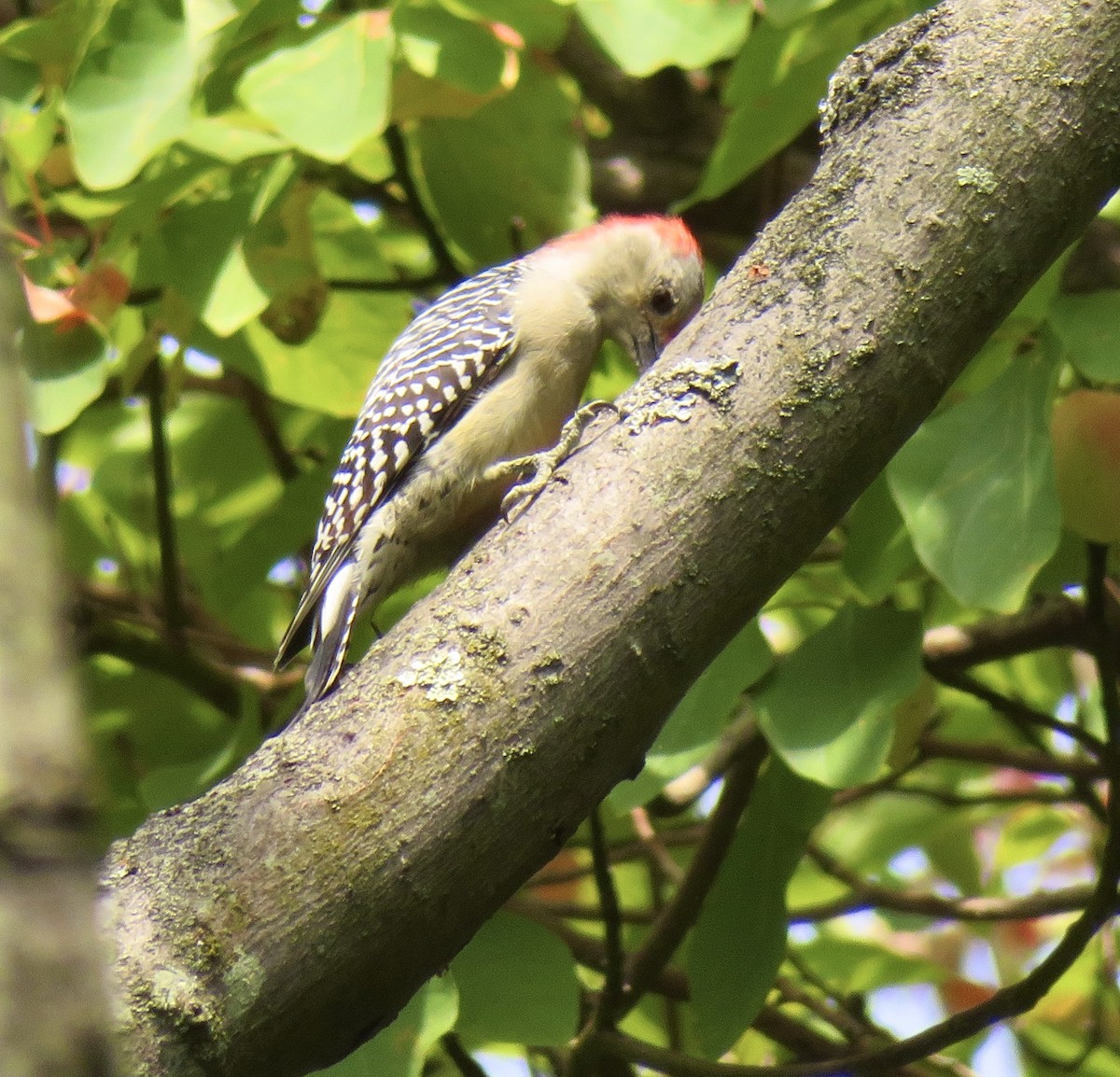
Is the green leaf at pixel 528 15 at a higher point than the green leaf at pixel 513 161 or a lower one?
higher

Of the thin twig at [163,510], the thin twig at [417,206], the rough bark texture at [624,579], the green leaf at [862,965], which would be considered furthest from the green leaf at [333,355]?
the green leaf at [862,965]

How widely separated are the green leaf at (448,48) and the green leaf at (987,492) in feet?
4.27

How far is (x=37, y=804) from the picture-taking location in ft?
3.21

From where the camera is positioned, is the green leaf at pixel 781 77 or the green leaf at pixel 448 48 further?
the green leaf at pixel 781 77

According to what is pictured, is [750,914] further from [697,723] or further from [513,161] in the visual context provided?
[513,161]

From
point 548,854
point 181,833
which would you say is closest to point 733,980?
point 548,854

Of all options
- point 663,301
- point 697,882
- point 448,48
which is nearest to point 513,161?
point 448,48

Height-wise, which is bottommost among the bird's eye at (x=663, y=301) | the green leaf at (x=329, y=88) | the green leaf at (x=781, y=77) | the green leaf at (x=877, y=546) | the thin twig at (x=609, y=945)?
the thin twig at (x=609, y=945)

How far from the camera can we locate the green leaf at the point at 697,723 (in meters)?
3.22

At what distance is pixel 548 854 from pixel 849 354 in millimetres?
887

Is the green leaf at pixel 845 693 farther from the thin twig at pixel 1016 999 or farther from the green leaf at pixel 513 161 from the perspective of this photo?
the green leaf at pixel 513 161

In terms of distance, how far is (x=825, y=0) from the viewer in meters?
3.24

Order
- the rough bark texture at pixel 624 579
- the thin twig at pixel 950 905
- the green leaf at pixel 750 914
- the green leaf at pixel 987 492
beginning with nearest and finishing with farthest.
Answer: the rough bark texture at pixel 624 579
the green leaf at pixel 987 492
the green leaf at pixel 750 914
the thin twig at pixel 950 905

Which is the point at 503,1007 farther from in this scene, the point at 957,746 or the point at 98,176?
the point at 98,176
